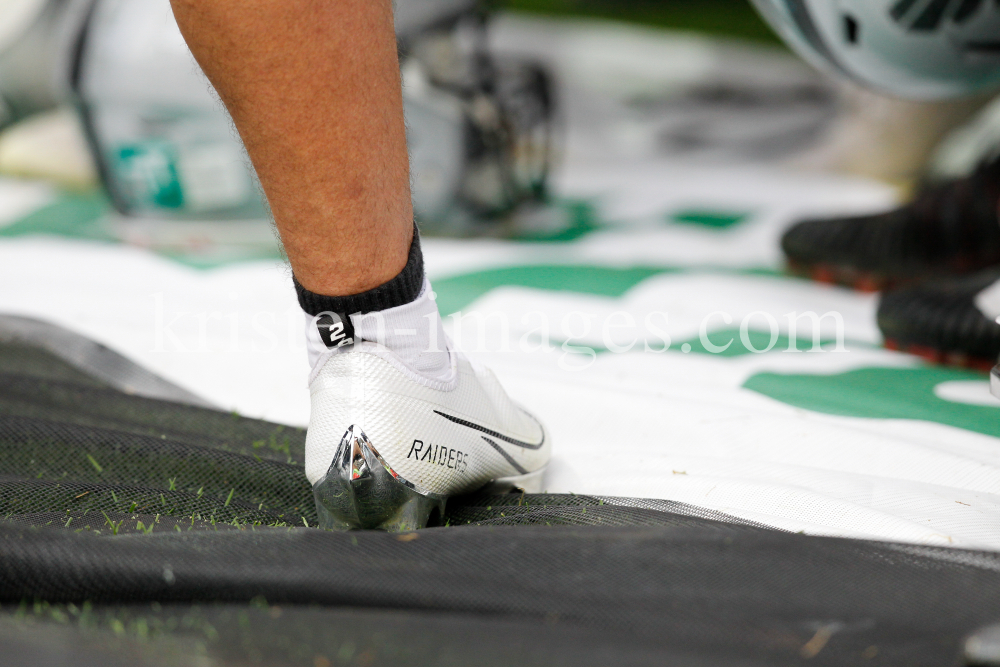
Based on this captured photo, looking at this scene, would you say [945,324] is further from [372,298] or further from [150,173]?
[150,173]

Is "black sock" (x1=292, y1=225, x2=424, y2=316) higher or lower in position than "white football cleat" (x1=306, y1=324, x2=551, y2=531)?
higher

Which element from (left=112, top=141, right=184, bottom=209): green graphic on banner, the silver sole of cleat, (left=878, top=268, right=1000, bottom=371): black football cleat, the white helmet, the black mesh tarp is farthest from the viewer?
(left=112, top=141, right=184, bottom=209): green graphic on banner

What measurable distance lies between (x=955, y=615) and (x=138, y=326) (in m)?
0.92

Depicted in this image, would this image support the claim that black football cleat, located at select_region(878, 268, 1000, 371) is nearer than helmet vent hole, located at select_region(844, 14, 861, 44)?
Yes

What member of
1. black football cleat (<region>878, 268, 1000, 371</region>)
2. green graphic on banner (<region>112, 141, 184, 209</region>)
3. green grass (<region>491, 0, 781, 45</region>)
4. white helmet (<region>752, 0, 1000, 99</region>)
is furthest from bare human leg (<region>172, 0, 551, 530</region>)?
green grass (<region>491, 0, 781, 45</region>)

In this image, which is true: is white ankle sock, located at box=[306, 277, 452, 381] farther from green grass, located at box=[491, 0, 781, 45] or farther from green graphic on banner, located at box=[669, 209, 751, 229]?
green grass, located at box=[491, 0, 781, 45]

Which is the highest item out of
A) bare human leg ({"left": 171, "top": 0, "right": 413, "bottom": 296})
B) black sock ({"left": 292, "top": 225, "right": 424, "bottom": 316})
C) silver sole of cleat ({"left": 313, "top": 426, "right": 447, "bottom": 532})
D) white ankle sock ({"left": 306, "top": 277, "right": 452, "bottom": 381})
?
bare human leg ({"left": 171, "top": 0, "right": 413, "bottom": 296})

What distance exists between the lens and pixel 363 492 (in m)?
0.49

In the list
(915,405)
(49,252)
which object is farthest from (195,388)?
(915,405)

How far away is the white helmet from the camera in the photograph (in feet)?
3.11

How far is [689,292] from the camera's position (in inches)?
44.8

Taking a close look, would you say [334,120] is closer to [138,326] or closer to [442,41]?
[138,326]

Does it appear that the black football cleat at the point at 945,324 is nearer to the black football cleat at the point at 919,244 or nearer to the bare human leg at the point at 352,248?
the black football cleat at the point at 919,244

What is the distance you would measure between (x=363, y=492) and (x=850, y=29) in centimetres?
83
